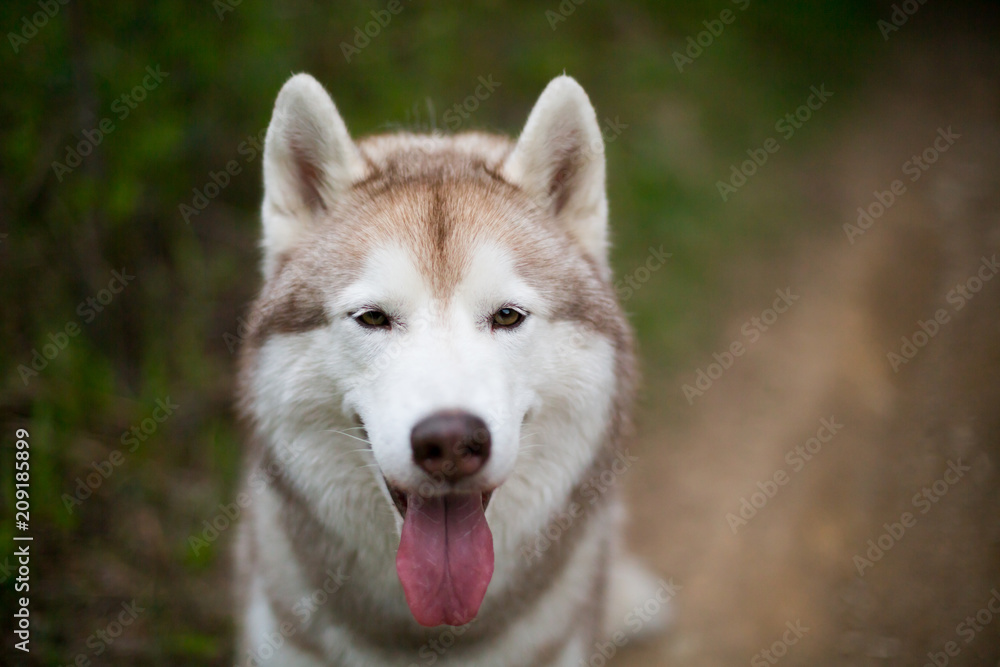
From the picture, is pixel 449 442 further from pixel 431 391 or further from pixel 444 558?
pixel 444 558

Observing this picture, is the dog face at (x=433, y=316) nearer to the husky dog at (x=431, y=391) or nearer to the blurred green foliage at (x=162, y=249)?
the husky dog at (x=431, y=391)

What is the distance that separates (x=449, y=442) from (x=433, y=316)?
18.6 inches

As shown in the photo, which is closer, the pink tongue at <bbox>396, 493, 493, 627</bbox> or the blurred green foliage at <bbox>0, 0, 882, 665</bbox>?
the pink tongue at <bbox>396, 493, 493, 627</bbox>

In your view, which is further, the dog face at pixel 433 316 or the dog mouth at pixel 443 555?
the dog mouth at pixel 443 555

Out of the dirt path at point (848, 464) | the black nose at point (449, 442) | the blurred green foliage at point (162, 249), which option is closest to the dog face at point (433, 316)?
the black nose at point (449, 442)

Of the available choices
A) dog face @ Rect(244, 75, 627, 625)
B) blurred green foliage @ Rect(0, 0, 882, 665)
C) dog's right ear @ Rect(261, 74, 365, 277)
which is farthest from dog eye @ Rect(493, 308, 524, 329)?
blurred green foliage @ Rect(0, 0, 882, 665)

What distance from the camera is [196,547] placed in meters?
3.66

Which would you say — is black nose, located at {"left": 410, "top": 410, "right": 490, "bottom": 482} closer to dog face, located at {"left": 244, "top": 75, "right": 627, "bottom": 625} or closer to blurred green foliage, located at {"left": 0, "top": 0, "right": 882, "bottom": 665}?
dog face, located at {"left": 244, "top": 75, "right": 627, "bottom": 625}

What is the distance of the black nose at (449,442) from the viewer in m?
1.91

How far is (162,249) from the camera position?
4.54 m

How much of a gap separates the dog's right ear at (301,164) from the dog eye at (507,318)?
2.54 ft

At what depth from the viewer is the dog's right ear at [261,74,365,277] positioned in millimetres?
2402

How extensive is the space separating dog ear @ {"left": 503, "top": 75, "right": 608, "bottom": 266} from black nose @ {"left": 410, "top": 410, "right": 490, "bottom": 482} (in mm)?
1040

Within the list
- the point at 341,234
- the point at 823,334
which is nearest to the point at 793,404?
the point at 823,334
